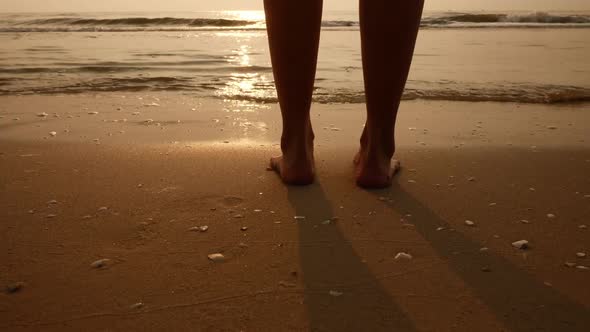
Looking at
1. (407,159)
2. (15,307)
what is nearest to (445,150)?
(407,159)

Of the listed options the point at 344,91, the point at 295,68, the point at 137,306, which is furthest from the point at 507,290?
the point at 344,91

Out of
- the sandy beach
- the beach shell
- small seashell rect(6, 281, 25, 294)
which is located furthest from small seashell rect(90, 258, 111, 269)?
the beach shell

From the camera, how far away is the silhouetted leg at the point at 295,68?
1358 millimetres

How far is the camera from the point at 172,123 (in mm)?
2451

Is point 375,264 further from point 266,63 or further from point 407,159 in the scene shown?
point 266,63

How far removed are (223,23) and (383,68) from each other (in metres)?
11.0

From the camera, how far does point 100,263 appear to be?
1.02 meters

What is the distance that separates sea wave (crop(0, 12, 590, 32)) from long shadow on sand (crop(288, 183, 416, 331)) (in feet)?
34.2

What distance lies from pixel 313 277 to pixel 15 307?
576mm

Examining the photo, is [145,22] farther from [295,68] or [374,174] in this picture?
[374,174]

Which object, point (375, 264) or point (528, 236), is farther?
point (528, 236)

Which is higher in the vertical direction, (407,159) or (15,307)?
(15,307)

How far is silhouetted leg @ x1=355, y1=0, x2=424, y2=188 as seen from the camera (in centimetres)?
134

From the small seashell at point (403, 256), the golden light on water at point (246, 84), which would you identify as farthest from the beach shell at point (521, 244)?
the golden light on water at point (246, 84)
